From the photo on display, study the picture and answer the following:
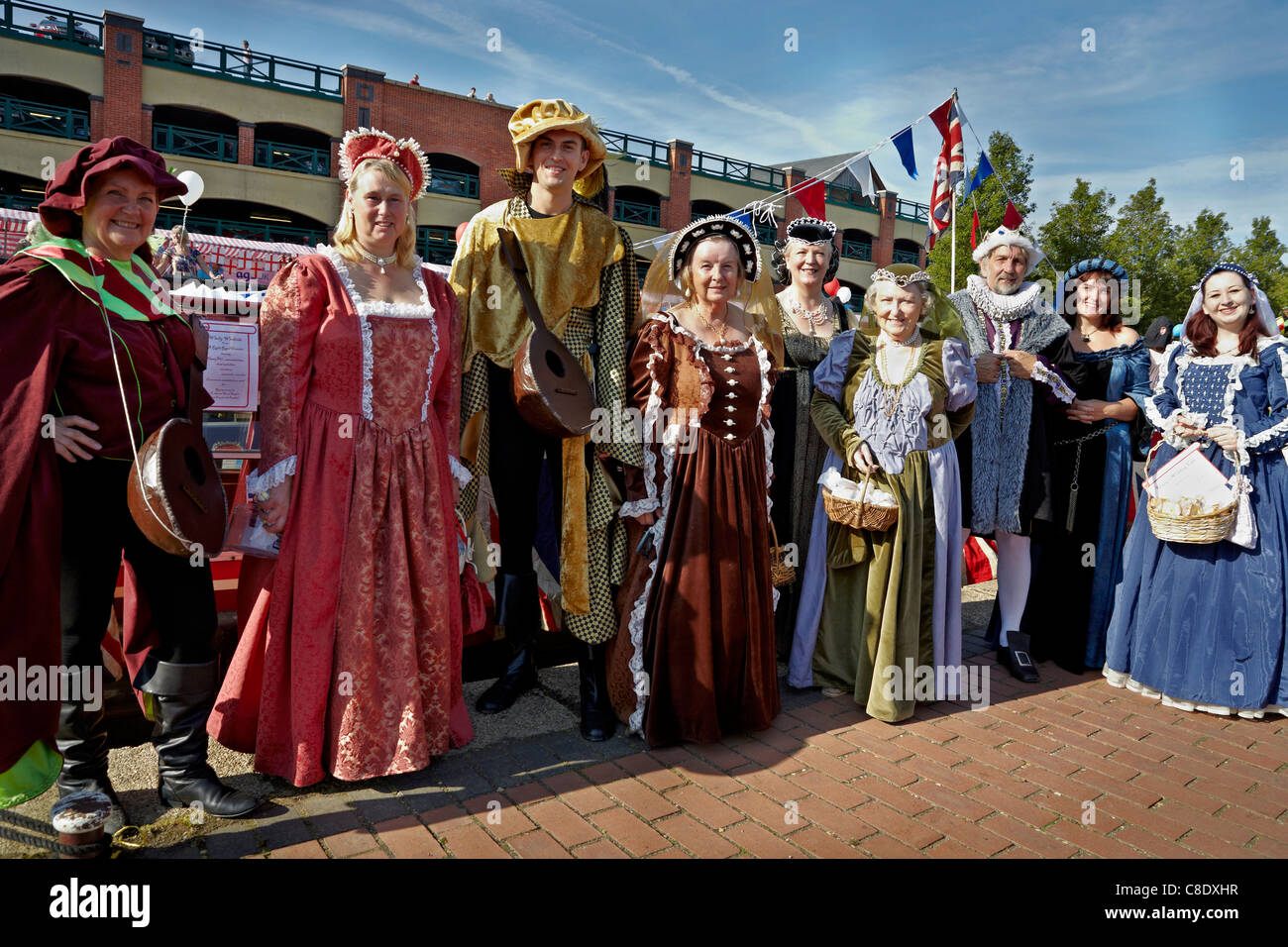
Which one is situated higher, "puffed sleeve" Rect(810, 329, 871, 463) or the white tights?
"puffed sleeve" Rect(810, 329, 871, 463)

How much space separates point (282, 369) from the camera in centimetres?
264

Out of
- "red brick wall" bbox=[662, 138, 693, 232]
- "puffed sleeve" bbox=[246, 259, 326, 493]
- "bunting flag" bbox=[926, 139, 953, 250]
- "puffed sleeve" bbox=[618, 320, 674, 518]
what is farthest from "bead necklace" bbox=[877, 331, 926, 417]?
"red brick wall" bbox=[662, 138, 693, 232]

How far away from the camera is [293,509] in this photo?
2705 mm

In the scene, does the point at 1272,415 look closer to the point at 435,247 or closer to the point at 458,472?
the point at 458,472

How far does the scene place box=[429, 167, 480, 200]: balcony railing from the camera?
22.2m

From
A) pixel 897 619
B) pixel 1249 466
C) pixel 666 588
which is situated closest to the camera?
pixel 666 588

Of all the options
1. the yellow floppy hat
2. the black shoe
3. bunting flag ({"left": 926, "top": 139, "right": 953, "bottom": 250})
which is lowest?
the black shoe

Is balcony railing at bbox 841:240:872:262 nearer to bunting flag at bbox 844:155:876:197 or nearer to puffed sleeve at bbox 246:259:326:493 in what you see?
bunting flag at bbox 844:155:876:197

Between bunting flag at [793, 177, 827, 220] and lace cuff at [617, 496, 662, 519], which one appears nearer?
lace cuff at [617, 496, 662, 519]

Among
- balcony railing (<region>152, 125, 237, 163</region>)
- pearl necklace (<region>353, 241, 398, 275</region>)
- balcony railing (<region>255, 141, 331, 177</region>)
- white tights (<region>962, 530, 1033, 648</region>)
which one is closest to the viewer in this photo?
pearl necklace (<region>353, 241, 398, 275</region>)

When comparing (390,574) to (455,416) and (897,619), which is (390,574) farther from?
(897,619)

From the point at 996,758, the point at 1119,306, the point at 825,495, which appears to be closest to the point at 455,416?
the point at 825,495

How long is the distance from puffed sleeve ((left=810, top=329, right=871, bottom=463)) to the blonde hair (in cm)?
201

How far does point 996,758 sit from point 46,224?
3839mm
